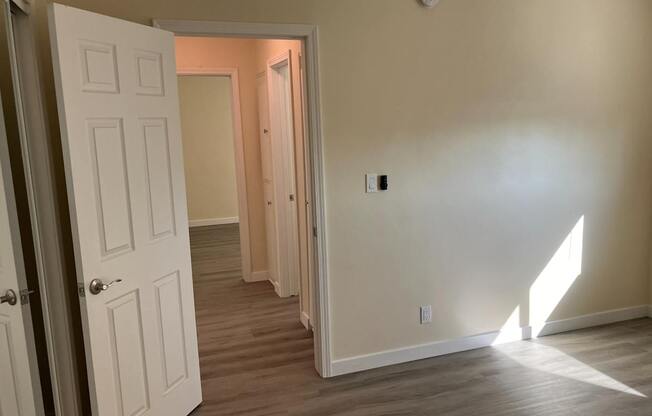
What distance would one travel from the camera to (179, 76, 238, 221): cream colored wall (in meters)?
8.21

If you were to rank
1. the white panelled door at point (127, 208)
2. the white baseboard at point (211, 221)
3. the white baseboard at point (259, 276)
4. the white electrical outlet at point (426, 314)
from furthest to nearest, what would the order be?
1. the white baseboard at point (211, 221)
2. the white baseboard at point (259, 276)
3. the white electrical outlet at point (426, 314)
4. the white panelled door at point (127, 208)

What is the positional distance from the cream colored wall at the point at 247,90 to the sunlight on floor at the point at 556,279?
2.75 m

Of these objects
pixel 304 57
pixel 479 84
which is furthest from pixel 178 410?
pixel 479 84

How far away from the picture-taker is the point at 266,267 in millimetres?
5270

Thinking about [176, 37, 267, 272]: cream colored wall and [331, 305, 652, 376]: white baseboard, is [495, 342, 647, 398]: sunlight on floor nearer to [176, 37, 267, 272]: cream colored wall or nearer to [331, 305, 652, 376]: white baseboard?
[331, 305, 652, 376]: white baseboard

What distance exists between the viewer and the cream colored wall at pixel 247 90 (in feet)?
15.4

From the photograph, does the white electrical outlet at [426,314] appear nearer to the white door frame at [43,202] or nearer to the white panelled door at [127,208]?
the white panelled door at [127,208]

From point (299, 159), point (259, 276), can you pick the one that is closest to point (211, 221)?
point (259, 276)

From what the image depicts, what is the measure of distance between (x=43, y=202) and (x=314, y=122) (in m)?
1.44

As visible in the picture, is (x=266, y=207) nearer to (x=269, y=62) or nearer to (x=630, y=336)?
(x=269, y=62)

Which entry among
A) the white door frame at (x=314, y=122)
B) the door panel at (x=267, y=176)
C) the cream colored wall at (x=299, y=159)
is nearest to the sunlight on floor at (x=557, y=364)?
the white door frame at (x=314, y=122)

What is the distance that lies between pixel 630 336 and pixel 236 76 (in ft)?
13.2

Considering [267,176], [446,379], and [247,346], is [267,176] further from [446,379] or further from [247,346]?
[446,379]

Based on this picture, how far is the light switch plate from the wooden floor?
3.83ft
